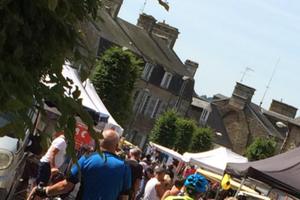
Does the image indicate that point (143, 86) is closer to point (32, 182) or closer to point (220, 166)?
point (220, 166)

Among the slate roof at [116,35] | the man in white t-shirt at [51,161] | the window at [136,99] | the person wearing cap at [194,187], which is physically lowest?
the man in white t-shirt at [51,161]

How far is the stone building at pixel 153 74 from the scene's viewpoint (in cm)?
6936

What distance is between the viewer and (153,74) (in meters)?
71.1

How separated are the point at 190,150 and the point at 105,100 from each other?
20.4 metres

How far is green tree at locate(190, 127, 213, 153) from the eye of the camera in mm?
68875

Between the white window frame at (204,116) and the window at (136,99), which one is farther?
the white window frame at (204,116)

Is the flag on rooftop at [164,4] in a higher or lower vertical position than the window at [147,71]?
lower

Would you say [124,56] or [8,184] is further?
[124,56]

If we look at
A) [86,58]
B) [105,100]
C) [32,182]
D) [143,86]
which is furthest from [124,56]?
[86,58]

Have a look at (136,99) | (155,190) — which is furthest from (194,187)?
(136,99)

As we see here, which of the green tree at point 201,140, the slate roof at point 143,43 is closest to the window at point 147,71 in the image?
the slate roof at point 143,43

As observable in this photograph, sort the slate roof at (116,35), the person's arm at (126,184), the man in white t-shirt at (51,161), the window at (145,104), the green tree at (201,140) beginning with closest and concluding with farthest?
the person's arm at (126,184) → the man in white t-shirt at (51,161) → the slate roof at (116,35) → the green tree at (201,140) → the window at (145,104)

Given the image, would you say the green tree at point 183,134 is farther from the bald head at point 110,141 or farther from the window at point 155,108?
the bald head at point 110,141

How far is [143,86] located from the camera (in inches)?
2805
